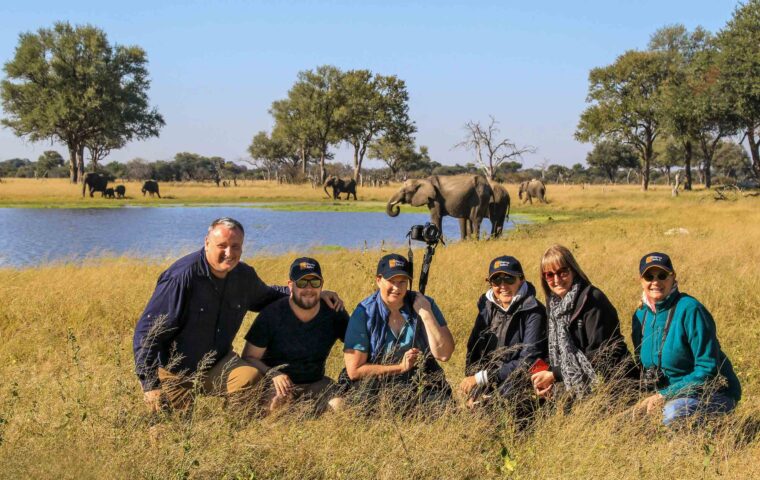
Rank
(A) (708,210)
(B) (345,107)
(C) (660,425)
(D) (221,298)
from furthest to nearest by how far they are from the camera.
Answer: (B) (345,107) → (A) (708,210) → (D) (221,298) → (C) (660,425)

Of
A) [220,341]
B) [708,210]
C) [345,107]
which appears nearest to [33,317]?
[220,341]

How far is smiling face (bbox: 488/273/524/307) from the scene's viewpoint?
16.4ft

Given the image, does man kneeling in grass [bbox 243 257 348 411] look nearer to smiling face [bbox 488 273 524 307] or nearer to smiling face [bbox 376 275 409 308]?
smiling face [bbox 376 275 409 308]

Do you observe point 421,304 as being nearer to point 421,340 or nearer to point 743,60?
point 421,340

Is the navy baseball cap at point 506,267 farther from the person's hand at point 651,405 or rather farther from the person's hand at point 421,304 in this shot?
the person's hand at point 651,405

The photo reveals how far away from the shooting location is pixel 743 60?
34.4 m

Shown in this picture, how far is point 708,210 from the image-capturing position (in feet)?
87.8

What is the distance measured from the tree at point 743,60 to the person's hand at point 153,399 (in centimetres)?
3374

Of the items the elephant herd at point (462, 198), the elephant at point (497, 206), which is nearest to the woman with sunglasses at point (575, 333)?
the elephant herd at point (462, 198)

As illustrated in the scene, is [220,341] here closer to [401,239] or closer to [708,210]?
[401,239]

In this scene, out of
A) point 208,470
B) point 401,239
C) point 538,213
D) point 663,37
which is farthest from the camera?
point 663,37

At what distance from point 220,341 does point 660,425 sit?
2.77m

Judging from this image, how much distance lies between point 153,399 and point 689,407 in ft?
10.5

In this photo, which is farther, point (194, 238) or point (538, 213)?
point (538, 213)
